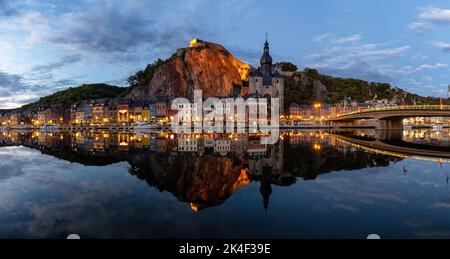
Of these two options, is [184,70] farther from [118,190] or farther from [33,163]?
[118,190]

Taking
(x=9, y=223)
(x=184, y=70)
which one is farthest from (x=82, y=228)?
(x=184, y=70)

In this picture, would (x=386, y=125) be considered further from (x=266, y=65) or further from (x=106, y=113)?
(x=106, y=113)

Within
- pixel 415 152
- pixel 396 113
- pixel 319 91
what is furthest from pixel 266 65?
pixel 415 152

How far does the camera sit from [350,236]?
23.4 ft

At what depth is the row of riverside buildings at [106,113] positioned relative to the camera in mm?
117938

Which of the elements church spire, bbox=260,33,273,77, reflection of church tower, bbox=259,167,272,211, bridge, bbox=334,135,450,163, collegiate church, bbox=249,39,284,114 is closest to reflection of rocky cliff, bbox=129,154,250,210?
reflection of church tower, bbox=259,167,272,211

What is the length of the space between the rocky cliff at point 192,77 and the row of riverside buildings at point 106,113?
26.7 ft

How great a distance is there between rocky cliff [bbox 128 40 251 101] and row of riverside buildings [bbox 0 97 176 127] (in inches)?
320

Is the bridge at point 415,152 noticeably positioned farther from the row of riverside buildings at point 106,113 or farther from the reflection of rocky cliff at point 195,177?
the row of riverside buildings at point 106,113

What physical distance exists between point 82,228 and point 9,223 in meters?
1.93

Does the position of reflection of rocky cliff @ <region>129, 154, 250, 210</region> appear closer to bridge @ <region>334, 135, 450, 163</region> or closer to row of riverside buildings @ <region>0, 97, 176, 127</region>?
bridge @ <region>334, 135, 450, 163</region>

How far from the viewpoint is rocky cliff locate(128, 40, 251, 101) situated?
12769 cm

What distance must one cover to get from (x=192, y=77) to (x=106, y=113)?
1388 inches

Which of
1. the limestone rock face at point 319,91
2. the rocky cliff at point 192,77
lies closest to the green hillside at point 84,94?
the rocky cliff at point 192,77
